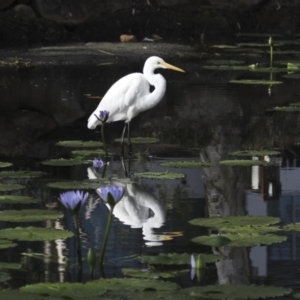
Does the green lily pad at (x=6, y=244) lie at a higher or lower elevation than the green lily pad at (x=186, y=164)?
lower

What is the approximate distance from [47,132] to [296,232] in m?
4.05

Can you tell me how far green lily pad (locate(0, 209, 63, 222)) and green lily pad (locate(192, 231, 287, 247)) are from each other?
87cm

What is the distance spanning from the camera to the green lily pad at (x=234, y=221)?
18.1ft

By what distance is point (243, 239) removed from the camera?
517 cm

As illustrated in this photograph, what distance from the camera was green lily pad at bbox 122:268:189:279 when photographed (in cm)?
452

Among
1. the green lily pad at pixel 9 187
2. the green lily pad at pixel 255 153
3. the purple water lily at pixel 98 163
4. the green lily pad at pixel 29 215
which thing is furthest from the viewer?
the green lily pad at pixel 255 153

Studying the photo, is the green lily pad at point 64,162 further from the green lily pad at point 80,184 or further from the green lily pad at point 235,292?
the green lily pad at point 235,292

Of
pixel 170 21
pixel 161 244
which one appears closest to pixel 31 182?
pixel 161 244

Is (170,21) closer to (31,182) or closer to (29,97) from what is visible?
(29,97)

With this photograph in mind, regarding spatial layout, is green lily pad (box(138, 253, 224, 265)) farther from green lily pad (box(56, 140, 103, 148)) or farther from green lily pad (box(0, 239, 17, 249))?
green lily pad (box(56, 140, 103, 148))

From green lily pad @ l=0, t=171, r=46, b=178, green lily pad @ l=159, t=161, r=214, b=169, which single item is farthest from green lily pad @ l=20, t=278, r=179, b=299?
green lily pad @ l=159, t=161, r=214, b=169

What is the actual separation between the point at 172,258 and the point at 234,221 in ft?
2.89

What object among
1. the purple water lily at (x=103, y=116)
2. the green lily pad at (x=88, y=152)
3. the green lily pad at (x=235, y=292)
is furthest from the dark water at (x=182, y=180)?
the purple water lily at (x=103, y=116)

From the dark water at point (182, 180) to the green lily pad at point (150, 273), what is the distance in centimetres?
5
